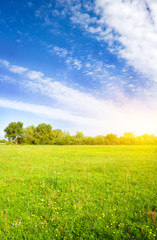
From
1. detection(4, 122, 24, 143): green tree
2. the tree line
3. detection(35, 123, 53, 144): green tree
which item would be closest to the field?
the tree line

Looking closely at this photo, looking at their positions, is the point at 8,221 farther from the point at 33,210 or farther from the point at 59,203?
the point at 59,203

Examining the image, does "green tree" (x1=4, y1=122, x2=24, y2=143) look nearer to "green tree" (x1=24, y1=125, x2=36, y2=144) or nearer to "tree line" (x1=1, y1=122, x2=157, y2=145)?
"tree line" (x1=1, y1=122, x2=157, y2=145)

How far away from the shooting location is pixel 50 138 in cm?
8775

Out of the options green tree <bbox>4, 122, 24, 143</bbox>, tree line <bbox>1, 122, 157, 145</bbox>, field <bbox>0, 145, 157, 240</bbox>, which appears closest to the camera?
field <bbox>0, 145, 157, 240</bbox>

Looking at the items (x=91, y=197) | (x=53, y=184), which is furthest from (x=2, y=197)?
(x=91, y=197)

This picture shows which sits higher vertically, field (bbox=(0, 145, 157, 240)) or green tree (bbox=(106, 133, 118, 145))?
green tree (bbox=(106, 133, 118, 145))

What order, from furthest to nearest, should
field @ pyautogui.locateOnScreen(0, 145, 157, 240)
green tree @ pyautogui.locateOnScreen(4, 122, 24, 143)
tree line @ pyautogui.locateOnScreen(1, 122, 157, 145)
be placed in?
green tree @ pyautogui.locateOnScreen(4, 122, 24, 143) → tree line @ pyautogui.locateOnScreen(1, 122, 157, 145) → field @ pyautogui.locateOnScreen(0, 145, 157, 240)

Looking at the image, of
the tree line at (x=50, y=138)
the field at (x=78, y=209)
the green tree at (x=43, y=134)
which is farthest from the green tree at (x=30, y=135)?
the field at (x=78, y=209)

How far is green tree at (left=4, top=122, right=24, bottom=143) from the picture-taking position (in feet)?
274

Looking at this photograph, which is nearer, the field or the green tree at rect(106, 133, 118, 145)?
the field

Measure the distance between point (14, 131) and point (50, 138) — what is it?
20772 millimetres

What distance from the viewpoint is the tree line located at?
266ft

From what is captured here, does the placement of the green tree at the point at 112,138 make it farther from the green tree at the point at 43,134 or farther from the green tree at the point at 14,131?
the green tree at the point at 14,131

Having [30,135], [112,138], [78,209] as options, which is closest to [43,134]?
[30,135]
